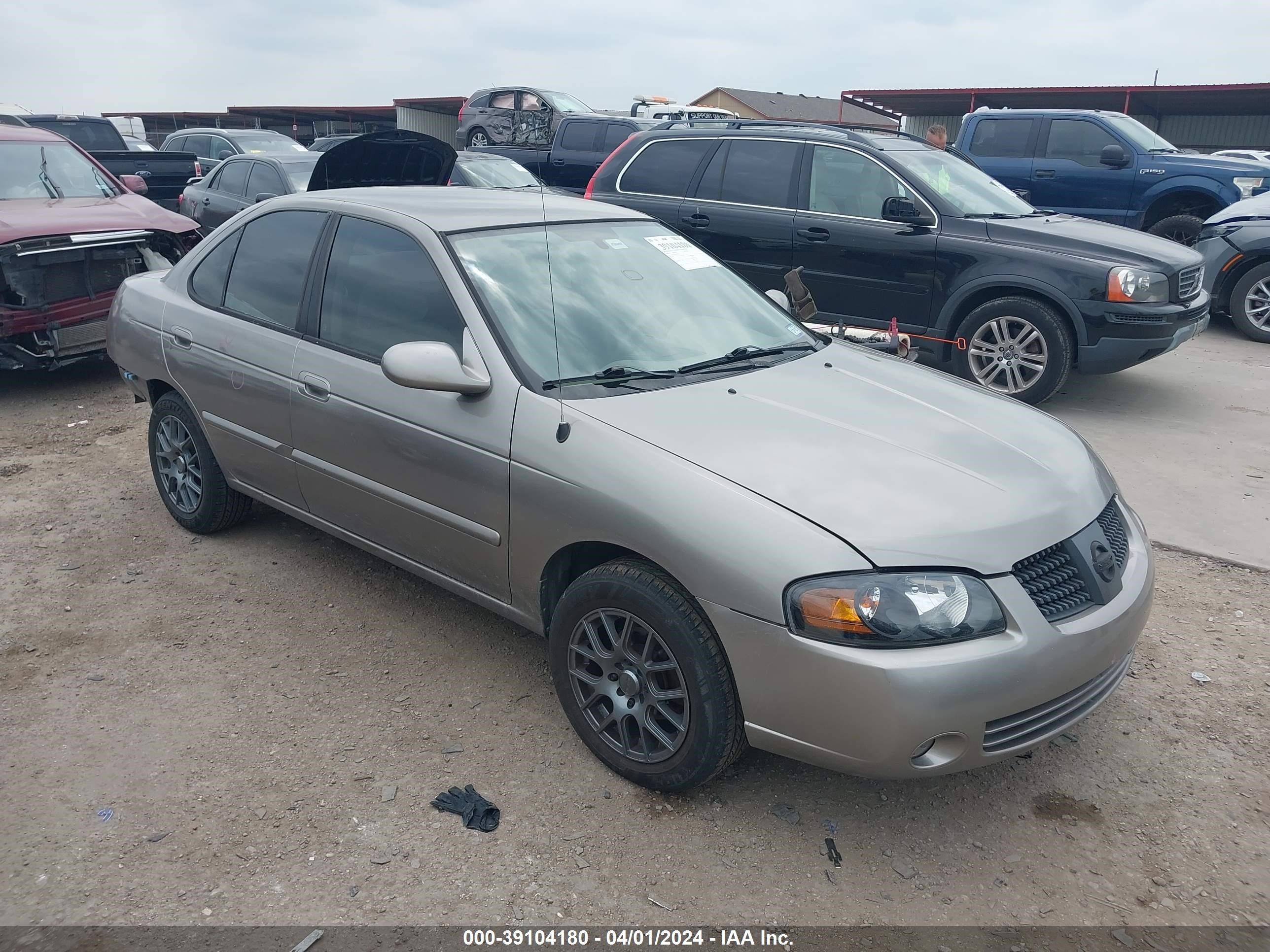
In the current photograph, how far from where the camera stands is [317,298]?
389 cm

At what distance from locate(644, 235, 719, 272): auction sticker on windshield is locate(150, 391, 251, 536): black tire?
87.5 inches

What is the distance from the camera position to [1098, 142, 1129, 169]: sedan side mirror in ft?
36.9

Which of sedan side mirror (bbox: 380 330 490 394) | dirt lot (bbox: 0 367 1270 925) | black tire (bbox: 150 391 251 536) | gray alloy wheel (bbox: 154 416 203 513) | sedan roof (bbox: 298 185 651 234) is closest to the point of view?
dirt lot (bbox: 0 367 1270 925)

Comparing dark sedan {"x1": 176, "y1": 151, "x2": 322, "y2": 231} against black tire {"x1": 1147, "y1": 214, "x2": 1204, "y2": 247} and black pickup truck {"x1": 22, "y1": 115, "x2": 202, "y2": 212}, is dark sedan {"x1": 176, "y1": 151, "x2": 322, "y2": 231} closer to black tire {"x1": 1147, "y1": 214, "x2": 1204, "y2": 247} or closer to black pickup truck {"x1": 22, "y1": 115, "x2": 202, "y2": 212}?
black pickup truck {"x1": 22, "y1": 115, "x2": 202, "y2": 212}

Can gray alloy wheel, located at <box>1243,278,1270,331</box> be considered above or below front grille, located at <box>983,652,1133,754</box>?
above

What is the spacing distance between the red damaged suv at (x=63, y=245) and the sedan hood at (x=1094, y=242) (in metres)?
6.32

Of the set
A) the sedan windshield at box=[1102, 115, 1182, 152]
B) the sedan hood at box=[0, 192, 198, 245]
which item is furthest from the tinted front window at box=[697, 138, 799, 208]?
the sedan windshield at box=[1102, 115, 1182, 152]

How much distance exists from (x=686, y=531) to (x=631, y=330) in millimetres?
1059

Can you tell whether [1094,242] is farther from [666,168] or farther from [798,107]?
[798,107]

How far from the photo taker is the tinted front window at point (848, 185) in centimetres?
721

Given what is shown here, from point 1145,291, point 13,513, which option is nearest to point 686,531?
point 13,513

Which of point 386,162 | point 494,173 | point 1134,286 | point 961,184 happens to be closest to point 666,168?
point 961,184

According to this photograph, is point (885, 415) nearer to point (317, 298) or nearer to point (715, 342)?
point (715, 342)

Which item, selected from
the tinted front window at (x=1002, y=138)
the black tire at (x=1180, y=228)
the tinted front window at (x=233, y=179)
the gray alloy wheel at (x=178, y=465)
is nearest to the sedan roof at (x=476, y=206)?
the gray alloy wheel at (x=178, y=465)
